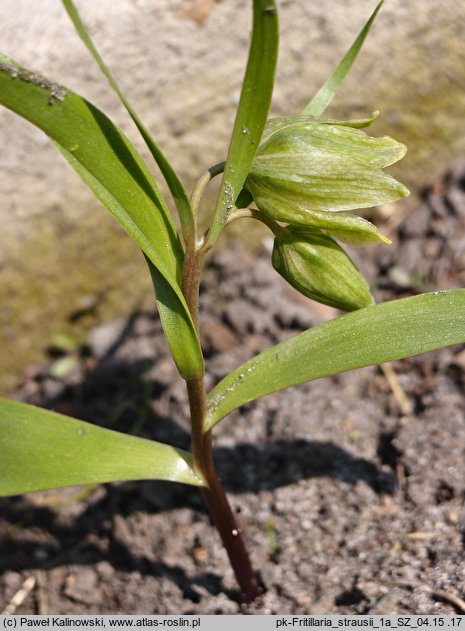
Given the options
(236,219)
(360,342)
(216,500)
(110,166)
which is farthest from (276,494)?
(110,166)

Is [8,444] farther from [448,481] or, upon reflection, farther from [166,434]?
[448,481]

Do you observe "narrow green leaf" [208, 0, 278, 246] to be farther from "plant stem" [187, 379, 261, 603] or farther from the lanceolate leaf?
"plant stem" [187, 379, 261, 603]

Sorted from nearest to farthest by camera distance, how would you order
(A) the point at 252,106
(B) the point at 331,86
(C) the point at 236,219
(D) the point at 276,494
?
(A) the point at 252,106 → (C) the point at 236,219 → (B) the point at 331,86 → (D) the point at 276,494

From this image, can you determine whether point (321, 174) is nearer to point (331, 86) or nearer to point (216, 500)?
point (331, 86)

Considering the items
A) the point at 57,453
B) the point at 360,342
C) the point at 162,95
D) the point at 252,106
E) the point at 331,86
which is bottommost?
the point at 57,453

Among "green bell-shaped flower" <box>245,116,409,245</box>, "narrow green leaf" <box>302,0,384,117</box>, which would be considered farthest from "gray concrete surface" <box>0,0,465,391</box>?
"green bell-shaped flower" <box>245,116,409,245</box>
